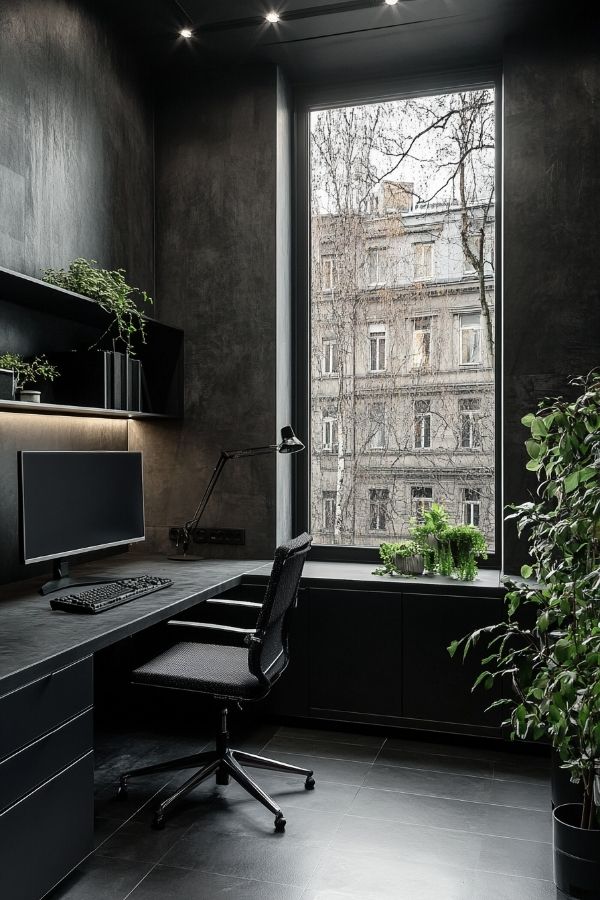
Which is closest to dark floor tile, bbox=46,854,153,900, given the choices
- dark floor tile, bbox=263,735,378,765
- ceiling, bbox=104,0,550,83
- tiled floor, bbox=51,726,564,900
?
tiled floor, bbox=51,726,564,900

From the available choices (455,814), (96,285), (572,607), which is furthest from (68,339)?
(455,814)

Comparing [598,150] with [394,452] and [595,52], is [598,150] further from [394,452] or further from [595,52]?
[394,452]

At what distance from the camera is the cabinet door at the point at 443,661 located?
3.25 meters

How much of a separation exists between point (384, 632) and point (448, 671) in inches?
13.0

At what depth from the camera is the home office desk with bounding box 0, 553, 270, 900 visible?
6.15 ft

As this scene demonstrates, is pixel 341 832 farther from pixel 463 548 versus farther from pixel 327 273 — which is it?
pixel 327 273

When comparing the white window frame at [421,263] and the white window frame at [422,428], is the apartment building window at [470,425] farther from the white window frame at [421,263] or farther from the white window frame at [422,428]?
→ the white window frame at [421,263]

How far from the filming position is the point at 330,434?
4102mm

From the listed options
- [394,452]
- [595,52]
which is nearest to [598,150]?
[595,52]

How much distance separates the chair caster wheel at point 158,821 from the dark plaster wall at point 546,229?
1930mm

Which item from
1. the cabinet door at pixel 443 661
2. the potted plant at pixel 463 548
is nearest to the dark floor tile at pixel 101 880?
the cabinet door at pixel 443 661

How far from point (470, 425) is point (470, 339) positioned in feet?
1.50

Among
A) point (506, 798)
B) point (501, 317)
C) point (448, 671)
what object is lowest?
point (506, 798)

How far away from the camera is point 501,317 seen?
147 inches
